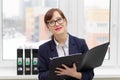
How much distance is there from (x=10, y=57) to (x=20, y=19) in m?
0.50

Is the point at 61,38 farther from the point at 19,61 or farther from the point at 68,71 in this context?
the point at 19,61

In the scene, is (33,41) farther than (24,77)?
Yes

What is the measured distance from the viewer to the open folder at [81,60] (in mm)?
1935

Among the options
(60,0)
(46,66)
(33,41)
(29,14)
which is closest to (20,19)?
(29,14)

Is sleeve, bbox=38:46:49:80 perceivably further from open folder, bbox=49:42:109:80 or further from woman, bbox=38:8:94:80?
open folder, bbox=49:42:109:80

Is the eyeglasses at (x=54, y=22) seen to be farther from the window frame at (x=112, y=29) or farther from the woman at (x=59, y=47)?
the window frame at (x=112, y=29)

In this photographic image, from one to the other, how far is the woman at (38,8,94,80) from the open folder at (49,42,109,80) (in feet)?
0.12

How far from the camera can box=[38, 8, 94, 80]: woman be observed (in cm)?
203

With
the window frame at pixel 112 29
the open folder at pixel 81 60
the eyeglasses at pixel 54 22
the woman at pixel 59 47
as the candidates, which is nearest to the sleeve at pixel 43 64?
the woman at pixel 59 47

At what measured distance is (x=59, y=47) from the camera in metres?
2.17

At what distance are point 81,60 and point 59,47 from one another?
282mm

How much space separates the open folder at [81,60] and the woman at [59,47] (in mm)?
36

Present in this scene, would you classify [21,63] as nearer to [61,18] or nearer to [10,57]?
[10,57]

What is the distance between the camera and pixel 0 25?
10.0ft
